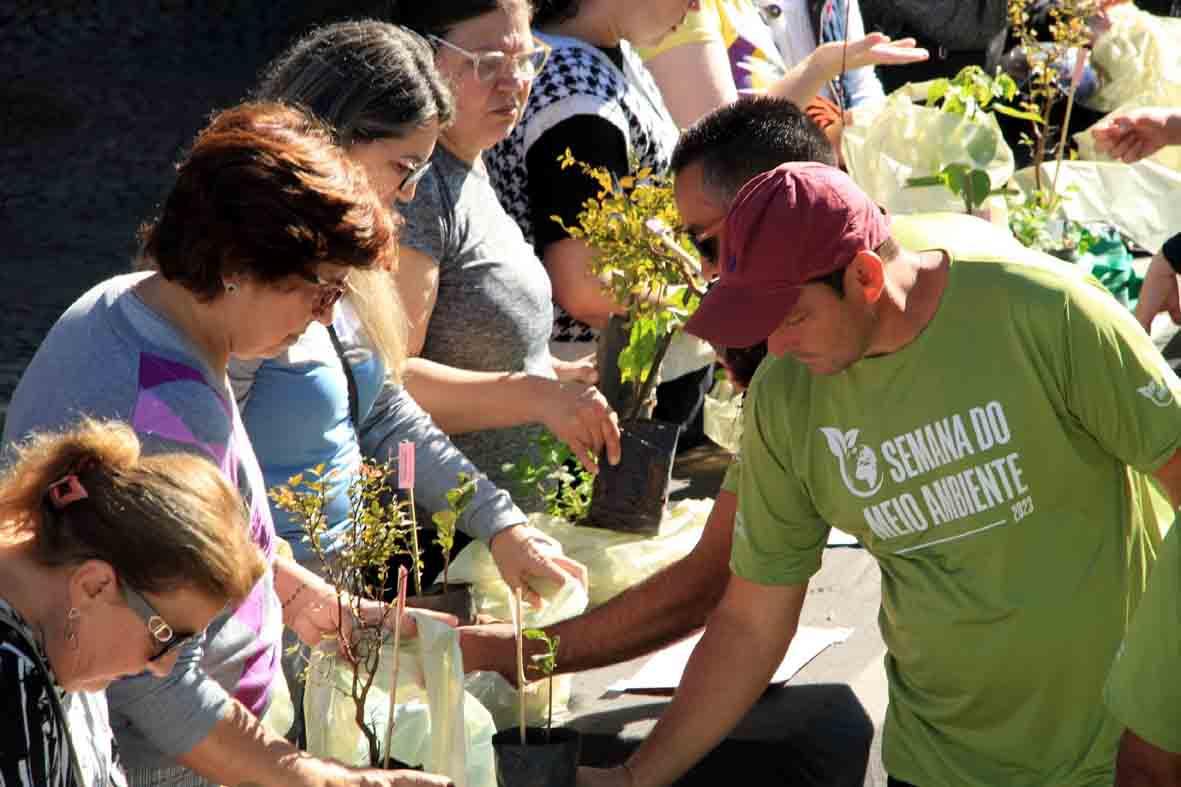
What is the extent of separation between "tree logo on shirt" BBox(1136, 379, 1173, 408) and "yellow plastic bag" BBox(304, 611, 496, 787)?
80cm

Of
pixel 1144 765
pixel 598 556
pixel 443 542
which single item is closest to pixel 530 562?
pixel 598 556

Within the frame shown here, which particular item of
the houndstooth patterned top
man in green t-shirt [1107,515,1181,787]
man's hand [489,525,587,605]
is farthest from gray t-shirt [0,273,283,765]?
the houndstooth patterned top

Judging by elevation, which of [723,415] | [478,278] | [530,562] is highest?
[478,278]

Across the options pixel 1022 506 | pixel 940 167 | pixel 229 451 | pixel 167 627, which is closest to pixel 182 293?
pixel 229 451

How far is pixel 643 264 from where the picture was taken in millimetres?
2525

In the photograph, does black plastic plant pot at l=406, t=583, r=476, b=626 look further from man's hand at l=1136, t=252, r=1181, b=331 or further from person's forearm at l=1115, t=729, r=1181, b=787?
man's hand at l=1136, t=252, r=1181, b=331

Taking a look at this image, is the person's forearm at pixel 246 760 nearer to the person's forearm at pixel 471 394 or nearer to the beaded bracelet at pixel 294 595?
the beaded bracelet at pixel 294 595

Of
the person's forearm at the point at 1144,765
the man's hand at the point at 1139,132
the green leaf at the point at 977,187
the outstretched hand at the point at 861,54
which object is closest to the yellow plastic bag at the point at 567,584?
the person's forearm at the point at 1144,765

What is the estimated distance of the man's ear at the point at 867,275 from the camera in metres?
1.81

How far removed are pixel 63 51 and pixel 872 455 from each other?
28.9 feet

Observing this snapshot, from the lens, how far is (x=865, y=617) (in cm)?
253

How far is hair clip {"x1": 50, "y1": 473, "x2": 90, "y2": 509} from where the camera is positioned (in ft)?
4.96

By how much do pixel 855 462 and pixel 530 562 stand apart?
23.8 inches

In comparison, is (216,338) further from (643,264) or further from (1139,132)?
(1139,132)
